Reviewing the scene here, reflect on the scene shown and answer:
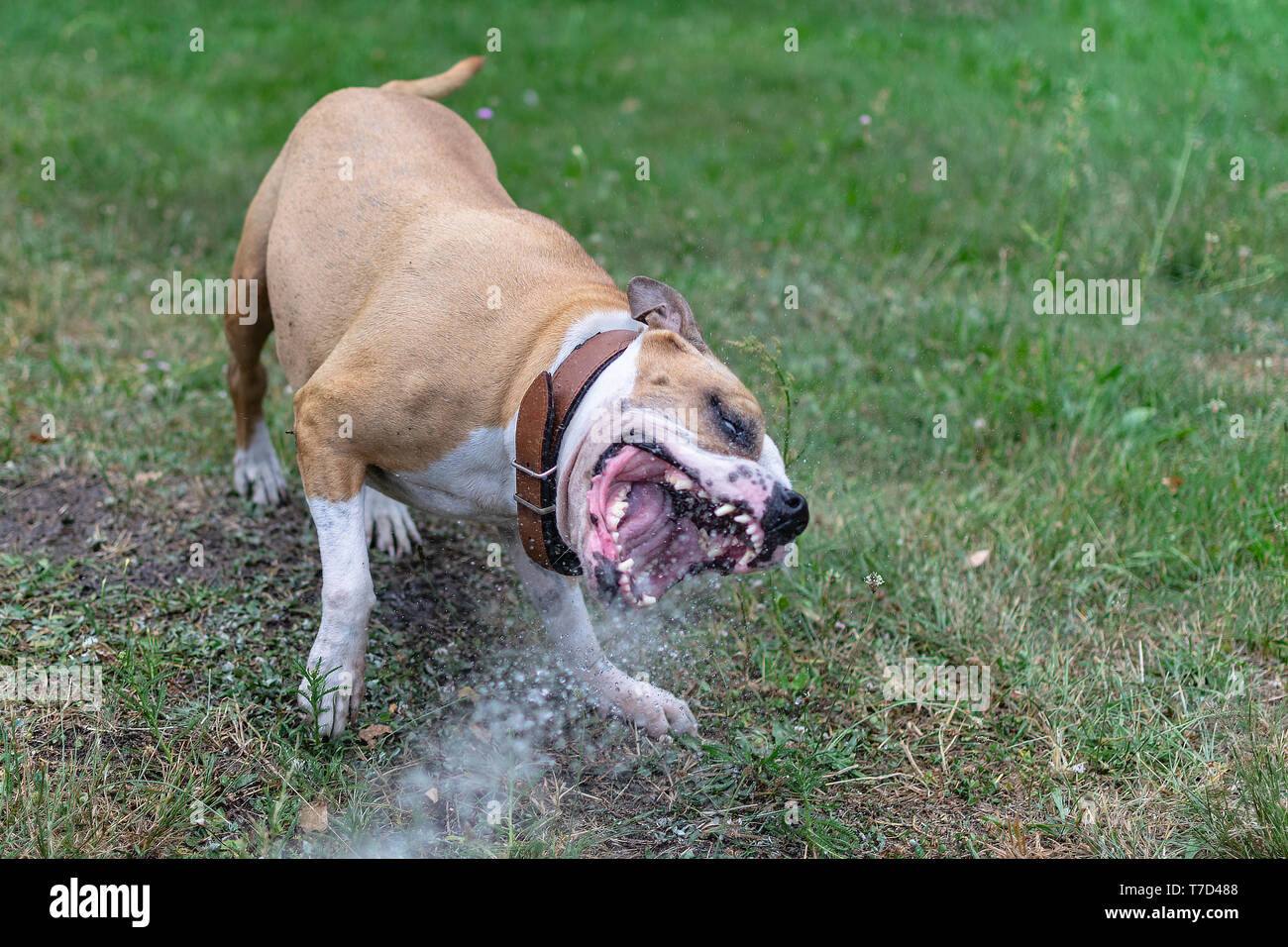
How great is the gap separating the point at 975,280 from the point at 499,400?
355cm

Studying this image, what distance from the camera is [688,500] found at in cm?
278

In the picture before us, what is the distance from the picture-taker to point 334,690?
122 inches

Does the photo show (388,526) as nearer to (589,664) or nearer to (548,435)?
(589,664)

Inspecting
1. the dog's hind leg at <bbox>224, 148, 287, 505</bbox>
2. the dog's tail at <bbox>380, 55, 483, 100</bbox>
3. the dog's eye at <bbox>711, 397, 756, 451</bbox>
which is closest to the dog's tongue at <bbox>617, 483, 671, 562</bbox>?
the dog's eye at <bbox>711, 397, 756, 451</bbox>

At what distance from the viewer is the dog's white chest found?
299 cm

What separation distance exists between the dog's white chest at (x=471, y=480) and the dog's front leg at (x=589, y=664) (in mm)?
279

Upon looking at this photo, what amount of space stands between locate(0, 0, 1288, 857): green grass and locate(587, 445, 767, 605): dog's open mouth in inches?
25.2

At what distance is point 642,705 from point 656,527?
75 centimetres

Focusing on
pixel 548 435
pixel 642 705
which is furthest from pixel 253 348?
pixel 642 705

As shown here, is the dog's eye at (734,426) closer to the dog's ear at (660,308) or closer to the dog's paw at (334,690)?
the dog's ear at (660,308)

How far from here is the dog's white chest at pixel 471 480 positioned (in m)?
2.99

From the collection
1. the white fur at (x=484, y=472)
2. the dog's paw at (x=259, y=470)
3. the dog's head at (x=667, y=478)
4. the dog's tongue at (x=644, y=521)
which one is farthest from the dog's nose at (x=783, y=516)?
the dog's paw at (x=259, y=470)

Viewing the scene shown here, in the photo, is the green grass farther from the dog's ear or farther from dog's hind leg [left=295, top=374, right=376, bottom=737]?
the dog's ear
